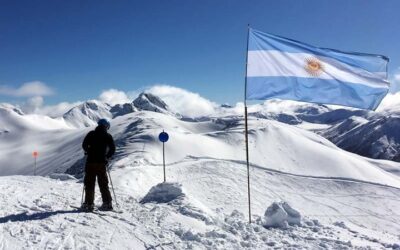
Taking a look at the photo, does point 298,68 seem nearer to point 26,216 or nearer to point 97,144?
point 97,144

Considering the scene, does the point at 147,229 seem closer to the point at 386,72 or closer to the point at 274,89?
the point at 274,89

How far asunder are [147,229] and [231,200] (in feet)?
41.3

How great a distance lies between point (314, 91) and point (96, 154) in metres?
6.36

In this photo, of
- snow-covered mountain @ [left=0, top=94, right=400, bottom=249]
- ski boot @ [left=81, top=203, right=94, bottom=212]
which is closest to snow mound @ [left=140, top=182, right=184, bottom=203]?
snow-covered mountain @ [left=0, top=94, right=400, bottom=249]

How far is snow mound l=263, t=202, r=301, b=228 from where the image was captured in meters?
12.7

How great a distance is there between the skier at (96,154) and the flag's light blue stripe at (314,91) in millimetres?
4221

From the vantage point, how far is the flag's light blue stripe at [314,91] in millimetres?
13047

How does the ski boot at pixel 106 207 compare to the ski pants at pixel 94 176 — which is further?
the ski boot at pixel 106 207

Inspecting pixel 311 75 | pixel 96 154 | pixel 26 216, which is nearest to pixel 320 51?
pixel 311 75

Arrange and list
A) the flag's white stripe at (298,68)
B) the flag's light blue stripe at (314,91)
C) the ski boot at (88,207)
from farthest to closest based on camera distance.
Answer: the flag's white stripe at (298,68), the flag's light blue stripe at (314,91), the ski boot at (88,207)

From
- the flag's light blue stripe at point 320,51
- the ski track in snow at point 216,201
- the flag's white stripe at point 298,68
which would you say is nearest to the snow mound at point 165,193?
the ski track in snow at point 216,201

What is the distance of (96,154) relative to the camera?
1168 centimetres

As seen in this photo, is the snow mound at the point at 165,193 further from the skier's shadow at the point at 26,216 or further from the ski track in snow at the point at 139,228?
the skier's shadow at the point at 26,216

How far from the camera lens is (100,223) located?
10.4 meters
